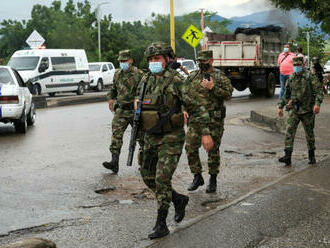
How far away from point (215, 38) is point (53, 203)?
62.7ft

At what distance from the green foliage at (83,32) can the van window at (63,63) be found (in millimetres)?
21823

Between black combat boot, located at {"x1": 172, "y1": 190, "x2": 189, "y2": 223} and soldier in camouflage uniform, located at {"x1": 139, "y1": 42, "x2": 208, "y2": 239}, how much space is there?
31 centimetres

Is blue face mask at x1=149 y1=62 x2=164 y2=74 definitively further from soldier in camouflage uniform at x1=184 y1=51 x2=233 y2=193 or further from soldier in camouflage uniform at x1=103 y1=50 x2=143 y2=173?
soldier in camouflage uniform at x1=103 y1=50 x2=143 y2=173

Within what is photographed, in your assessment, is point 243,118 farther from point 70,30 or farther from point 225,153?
point 70,30

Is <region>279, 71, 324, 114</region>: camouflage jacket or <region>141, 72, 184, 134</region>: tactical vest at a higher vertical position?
<region>141, 72, 184, 134</region>: tactical vest

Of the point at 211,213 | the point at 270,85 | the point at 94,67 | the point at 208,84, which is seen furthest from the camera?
the point at 94,67

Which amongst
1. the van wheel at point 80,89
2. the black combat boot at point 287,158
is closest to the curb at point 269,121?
the black combat boot at point 287,158

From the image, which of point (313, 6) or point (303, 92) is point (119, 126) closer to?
point (303, 92)

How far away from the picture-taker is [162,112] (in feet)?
18.5

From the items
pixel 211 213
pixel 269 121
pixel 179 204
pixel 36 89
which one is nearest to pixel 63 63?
pixel 36 89

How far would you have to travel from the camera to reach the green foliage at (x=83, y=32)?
5550 cm

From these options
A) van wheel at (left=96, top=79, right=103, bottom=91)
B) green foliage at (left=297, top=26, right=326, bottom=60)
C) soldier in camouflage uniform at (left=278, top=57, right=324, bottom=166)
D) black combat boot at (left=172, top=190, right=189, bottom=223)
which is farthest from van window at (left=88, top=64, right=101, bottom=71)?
black combat boot at (left=172, top=190, right=189, bottom=223)

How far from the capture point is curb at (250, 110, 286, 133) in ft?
47.3

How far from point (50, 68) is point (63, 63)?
1.03 m
